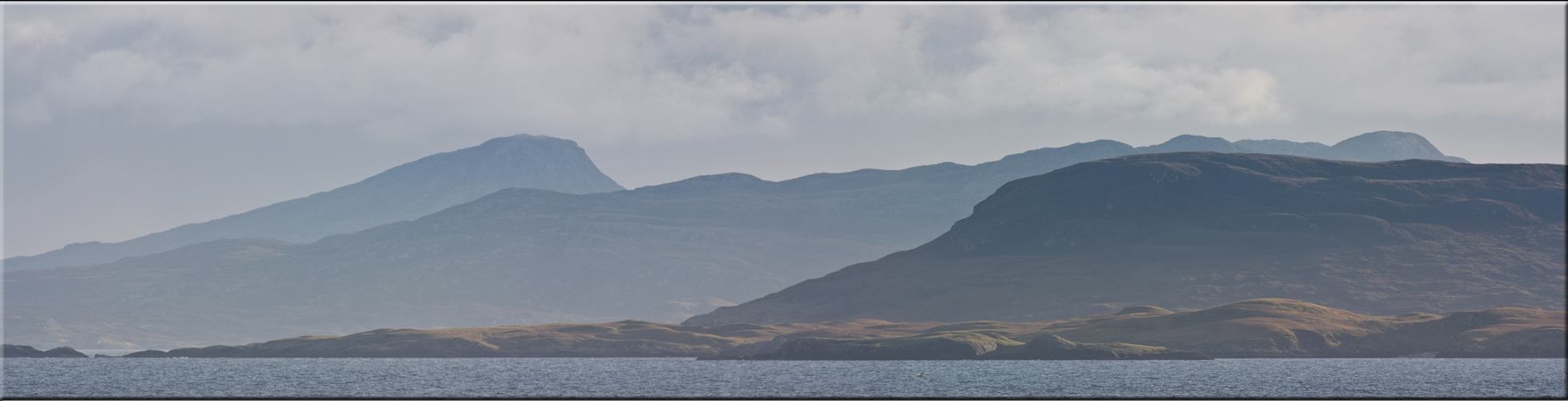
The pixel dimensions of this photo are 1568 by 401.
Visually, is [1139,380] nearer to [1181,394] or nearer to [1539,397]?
[1181,394]

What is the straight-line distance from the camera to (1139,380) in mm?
169500

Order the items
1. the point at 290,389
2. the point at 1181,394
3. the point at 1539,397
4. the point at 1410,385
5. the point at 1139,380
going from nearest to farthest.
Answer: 1. the point at 1539,397
2. the point at 1181,394
3. the point at 1410,385
4. the point at 290,389
5. the point at 1139,380

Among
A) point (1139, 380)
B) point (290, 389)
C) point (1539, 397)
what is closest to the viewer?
point (1539, 397)

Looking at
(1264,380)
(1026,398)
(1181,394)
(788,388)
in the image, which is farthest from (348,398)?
(1264,380)

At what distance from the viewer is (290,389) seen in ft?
521

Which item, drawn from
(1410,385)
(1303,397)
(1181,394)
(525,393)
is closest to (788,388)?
(525,393)

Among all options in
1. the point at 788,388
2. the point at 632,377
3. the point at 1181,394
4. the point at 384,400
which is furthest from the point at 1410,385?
the point at 384,400

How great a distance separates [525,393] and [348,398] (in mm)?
21099

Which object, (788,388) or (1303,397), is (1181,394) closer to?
(1303,397)

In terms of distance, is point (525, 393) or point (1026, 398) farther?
point (525, 393)

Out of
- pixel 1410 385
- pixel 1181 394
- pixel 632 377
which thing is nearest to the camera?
pixel 1181 394

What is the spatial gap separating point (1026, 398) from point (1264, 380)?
52738 millimetres

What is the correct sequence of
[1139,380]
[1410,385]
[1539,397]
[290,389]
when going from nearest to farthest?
[1539,397] → [1410,385] → [290,389] → [1139,380]

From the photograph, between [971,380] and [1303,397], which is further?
[971,380]
